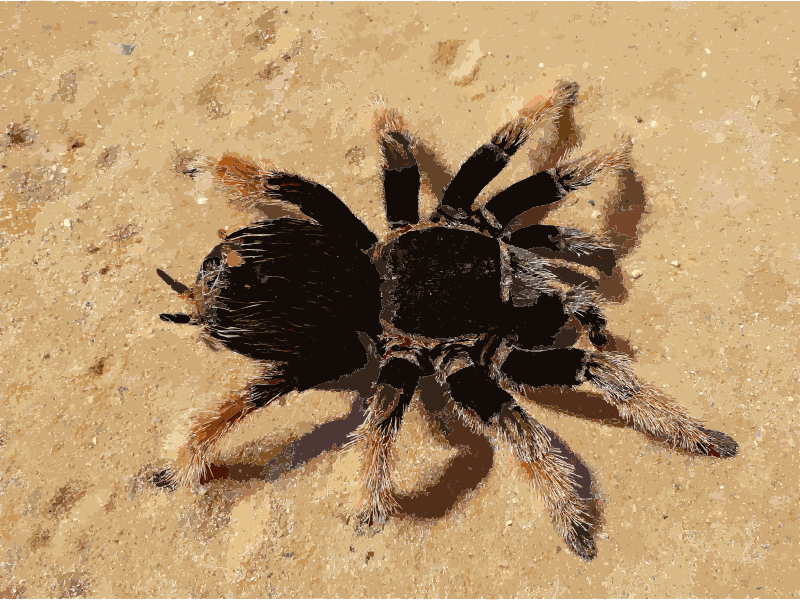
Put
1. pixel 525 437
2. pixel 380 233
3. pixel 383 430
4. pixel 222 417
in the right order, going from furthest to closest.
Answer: pixel 380 233
pixel 383 430
pixel 222 417
pixel 525 437

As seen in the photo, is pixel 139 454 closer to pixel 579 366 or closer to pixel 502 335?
pixel 502 335

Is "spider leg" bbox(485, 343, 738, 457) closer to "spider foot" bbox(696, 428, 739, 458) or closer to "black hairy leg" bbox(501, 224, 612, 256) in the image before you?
"spider foot" bbox(696, 428, 739, 458)

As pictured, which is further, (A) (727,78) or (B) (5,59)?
(B) (5,59)

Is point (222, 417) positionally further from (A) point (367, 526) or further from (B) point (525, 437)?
(B) point (525, 437)

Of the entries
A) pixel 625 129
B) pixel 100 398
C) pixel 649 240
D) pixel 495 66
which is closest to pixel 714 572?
pixel 649 240

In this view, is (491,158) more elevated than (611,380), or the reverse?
(491,158)

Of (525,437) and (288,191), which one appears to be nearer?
(525,437)

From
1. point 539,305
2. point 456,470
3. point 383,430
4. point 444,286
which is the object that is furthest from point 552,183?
point 456,470

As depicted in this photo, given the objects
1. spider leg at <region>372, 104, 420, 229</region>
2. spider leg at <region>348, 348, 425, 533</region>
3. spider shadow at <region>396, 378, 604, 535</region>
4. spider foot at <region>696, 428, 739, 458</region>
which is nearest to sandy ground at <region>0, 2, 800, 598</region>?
spider shadow at <region>396, 378, 604, 535</region>
